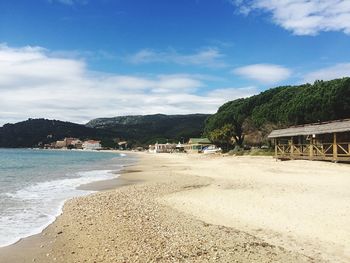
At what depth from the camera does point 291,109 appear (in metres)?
46.5

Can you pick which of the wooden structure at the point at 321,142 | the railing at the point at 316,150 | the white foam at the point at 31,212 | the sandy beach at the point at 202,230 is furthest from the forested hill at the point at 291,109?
the white foam at the point at 31,212

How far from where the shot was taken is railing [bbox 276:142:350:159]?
1134 inches

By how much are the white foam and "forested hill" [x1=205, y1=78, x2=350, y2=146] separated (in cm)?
3113

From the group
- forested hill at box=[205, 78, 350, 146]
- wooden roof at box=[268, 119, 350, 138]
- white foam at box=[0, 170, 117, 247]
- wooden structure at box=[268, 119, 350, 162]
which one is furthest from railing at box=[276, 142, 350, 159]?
white foam at box=[0, 170, 117, 247]

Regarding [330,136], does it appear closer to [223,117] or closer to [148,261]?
[148,261]

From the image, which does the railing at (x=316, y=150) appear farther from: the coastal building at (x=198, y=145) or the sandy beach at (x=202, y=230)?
the coastal building at (x=198, y=145)

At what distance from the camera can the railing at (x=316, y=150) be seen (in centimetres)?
2880

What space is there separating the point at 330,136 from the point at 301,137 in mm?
4885

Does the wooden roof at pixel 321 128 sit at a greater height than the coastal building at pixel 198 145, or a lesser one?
greater

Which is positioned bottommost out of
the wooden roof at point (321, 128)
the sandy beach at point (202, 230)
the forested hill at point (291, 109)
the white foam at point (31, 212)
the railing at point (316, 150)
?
the white foam at point (31, 212)

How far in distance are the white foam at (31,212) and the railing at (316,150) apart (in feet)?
63.4

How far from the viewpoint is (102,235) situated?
9297mm

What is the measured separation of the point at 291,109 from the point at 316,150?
14.4 metres

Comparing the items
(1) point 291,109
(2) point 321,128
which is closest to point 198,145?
(1) point 291,109
